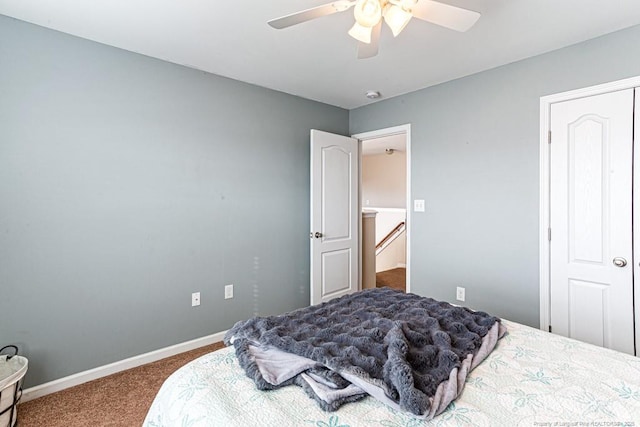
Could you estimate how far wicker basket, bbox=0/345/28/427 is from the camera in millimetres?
1716

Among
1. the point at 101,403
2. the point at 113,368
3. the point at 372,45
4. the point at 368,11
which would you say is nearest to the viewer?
the point at 368,11

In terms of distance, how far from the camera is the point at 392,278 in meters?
5.63

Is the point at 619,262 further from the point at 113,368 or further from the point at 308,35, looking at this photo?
the point at 113,368

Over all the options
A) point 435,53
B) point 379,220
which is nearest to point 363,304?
point 435,53

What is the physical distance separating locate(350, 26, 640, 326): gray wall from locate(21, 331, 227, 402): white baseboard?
207 cm

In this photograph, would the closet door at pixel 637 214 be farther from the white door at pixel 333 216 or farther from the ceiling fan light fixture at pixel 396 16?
the white door at pixel 333 216

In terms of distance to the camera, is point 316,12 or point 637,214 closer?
point 316,12

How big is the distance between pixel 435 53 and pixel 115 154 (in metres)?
2.44

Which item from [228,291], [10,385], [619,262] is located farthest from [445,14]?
[10,385]

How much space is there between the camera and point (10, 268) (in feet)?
6.56

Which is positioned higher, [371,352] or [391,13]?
[391,13]

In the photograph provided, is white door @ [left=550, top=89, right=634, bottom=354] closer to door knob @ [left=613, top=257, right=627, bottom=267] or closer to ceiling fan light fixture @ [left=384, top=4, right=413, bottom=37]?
door knob @ [left=613, top=257, right=627, bottom=267]

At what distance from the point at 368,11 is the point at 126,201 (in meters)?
2.05

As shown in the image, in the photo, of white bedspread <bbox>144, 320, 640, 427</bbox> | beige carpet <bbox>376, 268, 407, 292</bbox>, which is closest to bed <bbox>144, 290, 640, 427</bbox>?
white bedspread <bbox>144, 320, 640, 427</bbox>
